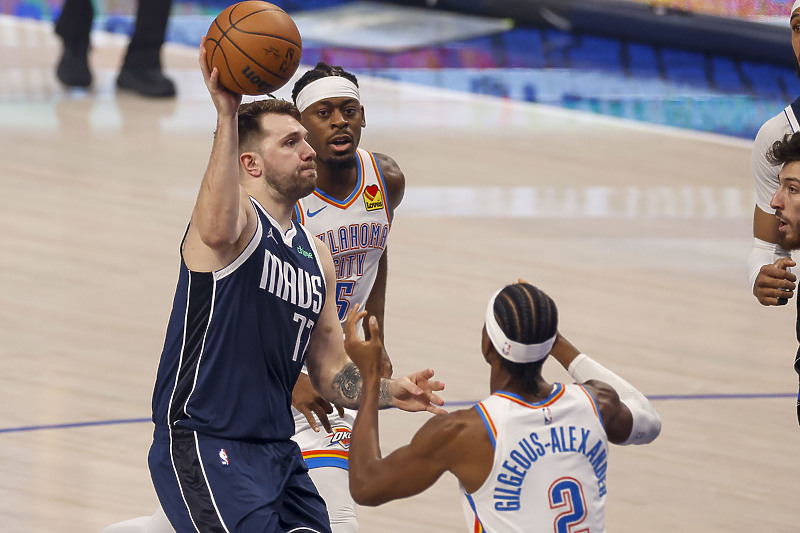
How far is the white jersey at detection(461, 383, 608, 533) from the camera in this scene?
3.60m

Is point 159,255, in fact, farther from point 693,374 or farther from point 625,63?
point 625,63

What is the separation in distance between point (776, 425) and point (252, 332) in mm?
3988

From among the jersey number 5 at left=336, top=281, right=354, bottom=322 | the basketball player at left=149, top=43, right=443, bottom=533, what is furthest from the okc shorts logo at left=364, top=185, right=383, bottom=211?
the basketball player at left=149, top=43, right=443, bottom=533

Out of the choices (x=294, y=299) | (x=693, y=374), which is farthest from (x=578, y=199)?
(x=294, y=299)

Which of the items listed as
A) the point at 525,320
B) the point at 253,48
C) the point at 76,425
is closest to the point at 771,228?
the point at 525,320

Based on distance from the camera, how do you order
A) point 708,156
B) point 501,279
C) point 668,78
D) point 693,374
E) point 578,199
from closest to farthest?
1. point 693,374
2. point 501,279
3. point 578,199
4. point 708,156
5. point 668,78

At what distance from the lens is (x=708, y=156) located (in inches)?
508

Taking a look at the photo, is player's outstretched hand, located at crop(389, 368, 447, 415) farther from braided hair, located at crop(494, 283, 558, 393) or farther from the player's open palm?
braided hair, located at crop(494, 283, 558, 393)

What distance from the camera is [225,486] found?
13.6 feet

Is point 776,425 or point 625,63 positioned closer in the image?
point 776,425

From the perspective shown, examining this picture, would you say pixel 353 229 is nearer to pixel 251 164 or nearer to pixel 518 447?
pixel 251 164

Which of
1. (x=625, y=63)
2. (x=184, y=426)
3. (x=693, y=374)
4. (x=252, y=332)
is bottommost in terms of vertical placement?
(x=625, y=63)

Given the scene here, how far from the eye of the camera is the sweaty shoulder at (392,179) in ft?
18.8

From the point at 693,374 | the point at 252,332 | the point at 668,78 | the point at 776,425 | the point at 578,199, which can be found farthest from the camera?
the point at 668,78
